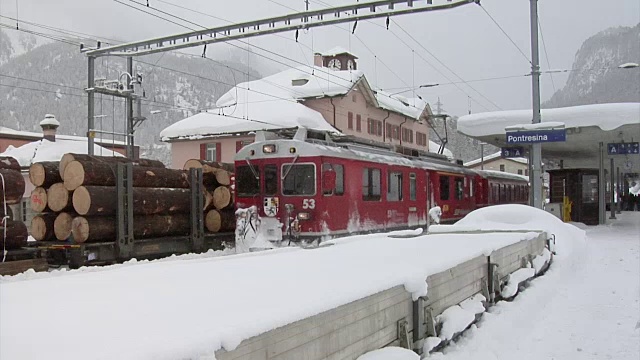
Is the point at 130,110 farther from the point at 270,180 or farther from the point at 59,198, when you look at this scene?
the point at 59,198

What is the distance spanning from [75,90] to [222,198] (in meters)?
89.1

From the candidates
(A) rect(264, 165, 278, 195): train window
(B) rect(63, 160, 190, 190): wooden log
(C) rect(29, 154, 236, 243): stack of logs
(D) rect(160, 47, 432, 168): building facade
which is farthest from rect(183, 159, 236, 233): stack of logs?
(D) rect(160, 47, 432, 168): building facade

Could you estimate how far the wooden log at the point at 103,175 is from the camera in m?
11.6

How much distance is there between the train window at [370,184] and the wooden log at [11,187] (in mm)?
7301

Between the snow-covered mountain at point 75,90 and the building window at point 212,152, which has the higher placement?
the snow-covered mountain at point 75,90

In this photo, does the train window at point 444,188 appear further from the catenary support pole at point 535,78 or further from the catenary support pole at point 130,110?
the catenary support pole at point 130,110

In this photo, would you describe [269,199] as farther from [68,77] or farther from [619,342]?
[68,77]

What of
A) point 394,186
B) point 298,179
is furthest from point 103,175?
point 394,186

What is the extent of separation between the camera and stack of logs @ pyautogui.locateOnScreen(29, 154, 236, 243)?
1148 cm

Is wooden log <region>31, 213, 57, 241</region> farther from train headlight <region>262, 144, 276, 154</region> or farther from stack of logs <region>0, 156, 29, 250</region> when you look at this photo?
train headlight <region>262, 144, 276, 154</region>

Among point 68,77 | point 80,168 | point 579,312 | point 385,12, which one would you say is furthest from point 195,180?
point 68,77

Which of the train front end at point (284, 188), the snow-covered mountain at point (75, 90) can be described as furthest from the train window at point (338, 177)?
the snow-covered mountain at point (75, 90)

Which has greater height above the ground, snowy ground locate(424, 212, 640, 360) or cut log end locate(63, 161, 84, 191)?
cut log end locate(63, 161, 84, 191)

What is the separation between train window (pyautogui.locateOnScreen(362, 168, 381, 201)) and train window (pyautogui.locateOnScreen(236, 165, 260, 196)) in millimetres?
2523
